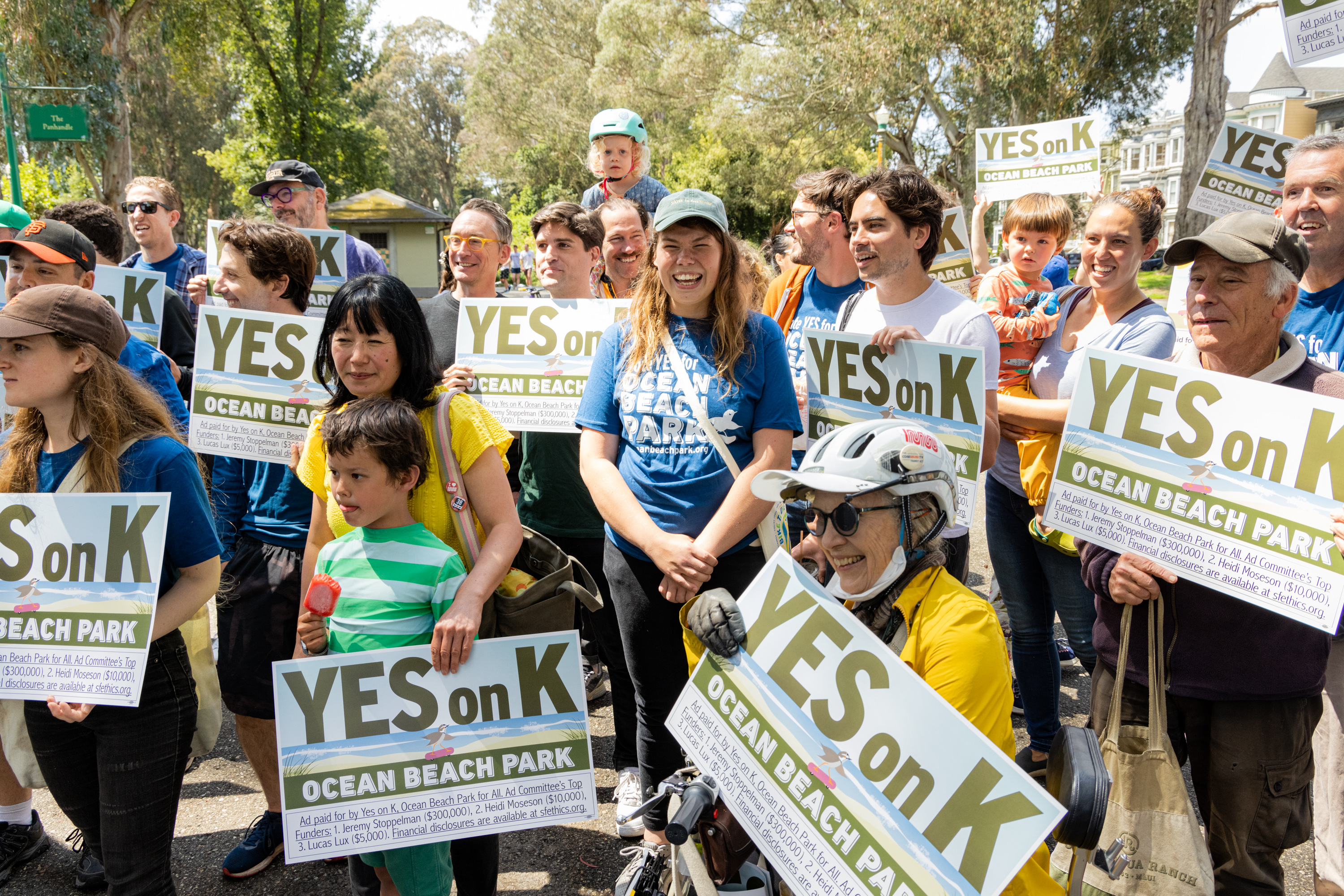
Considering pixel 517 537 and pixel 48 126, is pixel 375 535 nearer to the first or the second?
pixel 517 537

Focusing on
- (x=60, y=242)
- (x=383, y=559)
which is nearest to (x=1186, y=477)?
(x=383, y=559)

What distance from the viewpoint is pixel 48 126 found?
1227cm

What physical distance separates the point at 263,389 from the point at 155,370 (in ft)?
1.29

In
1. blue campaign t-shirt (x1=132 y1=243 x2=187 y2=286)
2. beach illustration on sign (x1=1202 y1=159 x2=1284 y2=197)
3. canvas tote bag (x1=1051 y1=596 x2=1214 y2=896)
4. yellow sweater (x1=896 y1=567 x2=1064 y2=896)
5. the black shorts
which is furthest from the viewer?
beach illustration on sign (x1=1202 y1=159 x2=1284 y2=197)

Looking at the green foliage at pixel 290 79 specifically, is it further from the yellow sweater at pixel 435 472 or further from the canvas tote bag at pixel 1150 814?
the canvas tote bag at pixel 1150 814

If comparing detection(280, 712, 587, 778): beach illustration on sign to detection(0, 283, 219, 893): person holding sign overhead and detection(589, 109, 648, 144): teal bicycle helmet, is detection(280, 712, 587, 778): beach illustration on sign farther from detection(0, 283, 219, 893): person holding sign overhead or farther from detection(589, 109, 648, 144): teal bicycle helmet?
detection(589, 109, 648, 144): teal bicycle helmet

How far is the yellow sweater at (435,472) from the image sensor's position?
9.28ft

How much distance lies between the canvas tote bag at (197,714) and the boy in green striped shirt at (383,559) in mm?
550

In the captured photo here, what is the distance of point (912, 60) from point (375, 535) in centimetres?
3018

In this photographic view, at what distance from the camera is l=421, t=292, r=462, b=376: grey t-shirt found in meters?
4.43

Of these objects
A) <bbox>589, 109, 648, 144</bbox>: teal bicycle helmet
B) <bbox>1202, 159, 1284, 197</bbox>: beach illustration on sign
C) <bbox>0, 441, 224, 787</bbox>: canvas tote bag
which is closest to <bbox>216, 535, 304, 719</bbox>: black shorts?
<bbox>0, 441, 224, 787</bbox>: canvas tote bag

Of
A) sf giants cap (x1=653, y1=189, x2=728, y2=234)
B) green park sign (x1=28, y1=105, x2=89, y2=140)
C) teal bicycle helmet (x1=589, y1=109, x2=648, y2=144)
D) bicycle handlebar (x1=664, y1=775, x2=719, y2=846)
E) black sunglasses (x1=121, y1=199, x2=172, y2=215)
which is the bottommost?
bicycle handlebar (x1=664, y1=775, x2=719, y2=846)

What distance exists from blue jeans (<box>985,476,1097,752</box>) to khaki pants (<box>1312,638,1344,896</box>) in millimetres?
918

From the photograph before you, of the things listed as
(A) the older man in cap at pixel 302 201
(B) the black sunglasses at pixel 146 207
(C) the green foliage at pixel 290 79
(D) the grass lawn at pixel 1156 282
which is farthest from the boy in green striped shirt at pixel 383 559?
(C) the green foliage at pixel 290 79
